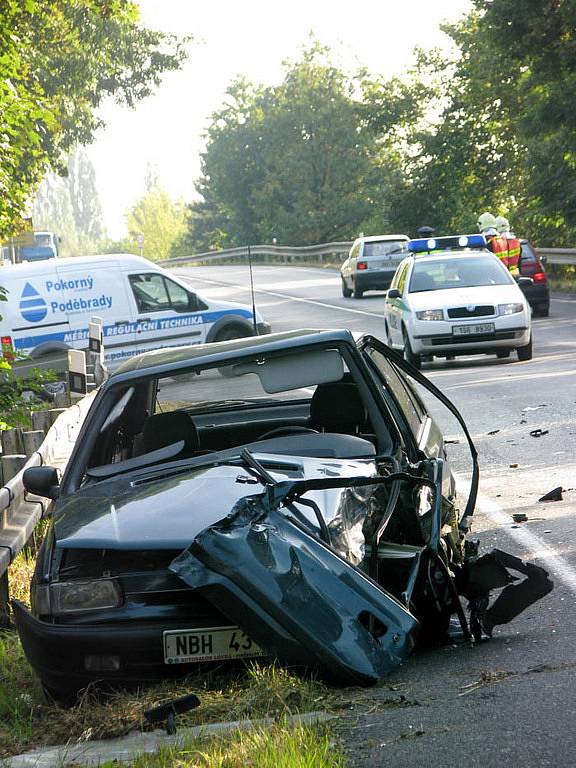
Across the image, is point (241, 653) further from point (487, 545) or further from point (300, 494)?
point (487, 545)

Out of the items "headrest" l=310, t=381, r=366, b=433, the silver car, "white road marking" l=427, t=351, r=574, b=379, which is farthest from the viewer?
the silver car

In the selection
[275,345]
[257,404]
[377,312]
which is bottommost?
[377,312]

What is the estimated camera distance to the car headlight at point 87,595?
5094 mm

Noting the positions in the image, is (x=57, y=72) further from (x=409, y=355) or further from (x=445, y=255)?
(x=409, y=355)

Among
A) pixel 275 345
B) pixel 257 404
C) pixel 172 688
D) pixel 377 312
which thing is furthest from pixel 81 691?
pixel 377 312

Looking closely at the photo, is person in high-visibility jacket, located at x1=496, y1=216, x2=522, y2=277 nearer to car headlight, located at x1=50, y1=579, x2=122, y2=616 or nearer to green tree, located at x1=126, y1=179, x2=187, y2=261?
car headlight, located at x1=50, y1=579, x2=122, y2=616

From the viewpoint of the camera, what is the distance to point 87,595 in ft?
16.8

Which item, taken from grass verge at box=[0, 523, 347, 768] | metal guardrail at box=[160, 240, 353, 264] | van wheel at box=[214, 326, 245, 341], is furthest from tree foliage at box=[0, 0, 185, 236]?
metal guardrail at box=[160, 240, 353, 264]

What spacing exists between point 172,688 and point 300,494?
86 centimetres

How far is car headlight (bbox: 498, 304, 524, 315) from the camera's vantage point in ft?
62.4

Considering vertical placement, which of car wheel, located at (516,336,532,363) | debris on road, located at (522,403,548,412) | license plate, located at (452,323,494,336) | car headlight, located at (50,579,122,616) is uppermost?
car headlight, located at (50,579,122,616)

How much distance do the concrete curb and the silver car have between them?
34.6 metres

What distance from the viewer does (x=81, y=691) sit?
16.9 feet

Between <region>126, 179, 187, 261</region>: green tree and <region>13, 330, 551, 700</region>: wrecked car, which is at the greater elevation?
<region>13, 330, 551, 700</region>: wrecked car
